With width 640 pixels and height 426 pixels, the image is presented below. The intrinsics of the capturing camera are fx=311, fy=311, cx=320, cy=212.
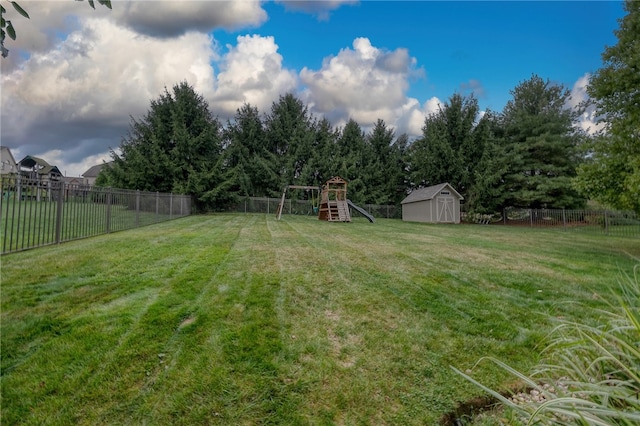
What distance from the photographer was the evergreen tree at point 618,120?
7.50m

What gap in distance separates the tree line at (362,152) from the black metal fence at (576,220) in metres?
1.19

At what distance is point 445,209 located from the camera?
22.9 m

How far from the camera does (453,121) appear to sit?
26922 millimetres

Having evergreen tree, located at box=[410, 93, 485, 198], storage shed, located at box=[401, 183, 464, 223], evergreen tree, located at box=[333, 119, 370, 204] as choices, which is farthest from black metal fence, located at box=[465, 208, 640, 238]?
evergreen tree, located at box=[333, 119, 370, 204]

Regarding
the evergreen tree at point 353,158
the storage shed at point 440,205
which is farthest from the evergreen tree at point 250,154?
the storage shed at point 440,205

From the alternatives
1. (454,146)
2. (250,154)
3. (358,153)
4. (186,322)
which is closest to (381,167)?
(358,153)

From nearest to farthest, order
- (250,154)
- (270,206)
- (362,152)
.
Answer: (270,206) < (250,154) < (362,152)

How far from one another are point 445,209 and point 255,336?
22.5 meters

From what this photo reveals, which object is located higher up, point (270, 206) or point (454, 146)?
point (454, 146)

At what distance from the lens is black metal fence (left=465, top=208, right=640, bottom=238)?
1549 centimetres

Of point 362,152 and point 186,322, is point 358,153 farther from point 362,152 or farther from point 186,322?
point 186,322

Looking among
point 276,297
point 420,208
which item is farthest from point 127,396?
point 420,208

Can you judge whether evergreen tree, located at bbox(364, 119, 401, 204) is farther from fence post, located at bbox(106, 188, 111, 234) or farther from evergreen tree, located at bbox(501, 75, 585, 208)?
fence post, located at bbox(106, 188, 111, 234)

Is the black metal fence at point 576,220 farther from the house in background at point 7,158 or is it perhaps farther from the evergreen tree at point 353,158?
the house in background at point 7,158
